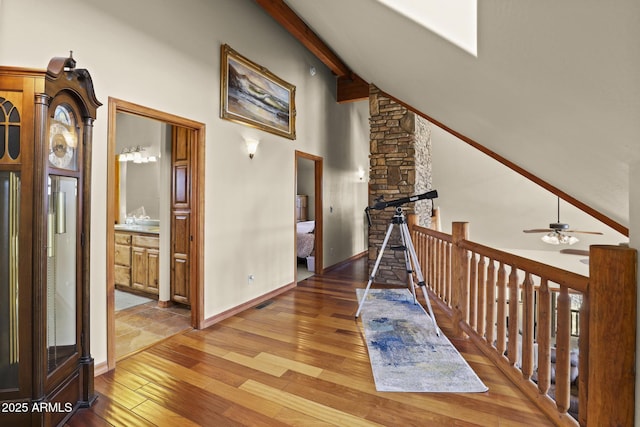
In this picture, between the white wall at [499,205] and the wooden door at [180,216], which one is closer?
the wooden door at [180,216]

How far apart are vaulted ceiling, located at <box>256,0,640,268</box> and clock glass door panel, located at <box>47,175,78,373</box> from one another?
2.20 m

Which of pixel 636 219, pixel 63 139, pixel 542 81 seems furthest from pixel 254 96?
pixel 636 219

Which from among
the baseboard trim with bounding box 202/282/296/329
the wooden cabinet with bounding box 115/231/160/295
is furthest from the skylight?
the wooden cabinet with bounding box 115/231/160/295

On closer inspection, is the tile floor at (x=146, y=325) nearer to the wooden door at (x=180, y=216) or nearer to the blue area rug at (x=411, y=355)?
the wooden door at (x=180, y=216)

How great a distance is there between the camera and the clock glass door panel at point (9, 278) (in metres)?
1.41

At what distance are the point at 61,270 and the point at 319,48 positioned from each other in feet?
13.4

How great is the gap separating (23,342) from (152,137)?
149 inches

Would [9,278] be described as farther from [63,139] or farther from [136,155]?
[136,155]

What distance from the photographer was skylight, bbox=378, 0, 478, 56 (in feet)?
4.68

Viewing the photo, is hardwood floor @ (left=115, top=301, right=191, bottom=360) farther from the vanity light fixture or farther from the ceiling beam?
the ceiling beam

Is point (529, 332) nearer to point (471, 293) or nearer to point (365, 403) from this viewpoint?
point (471, 293)

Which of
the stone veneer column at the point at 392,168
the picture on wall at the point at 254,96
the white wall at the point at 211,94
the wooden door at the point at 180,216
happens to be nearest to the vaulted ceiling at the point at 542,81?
the picture on wall at the point at 254,96

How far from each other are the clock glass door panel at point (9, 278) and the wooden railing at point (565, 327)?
2.52 m

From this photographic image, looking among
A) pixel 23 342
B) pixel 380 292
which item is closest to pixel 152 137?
pixel 23 342
